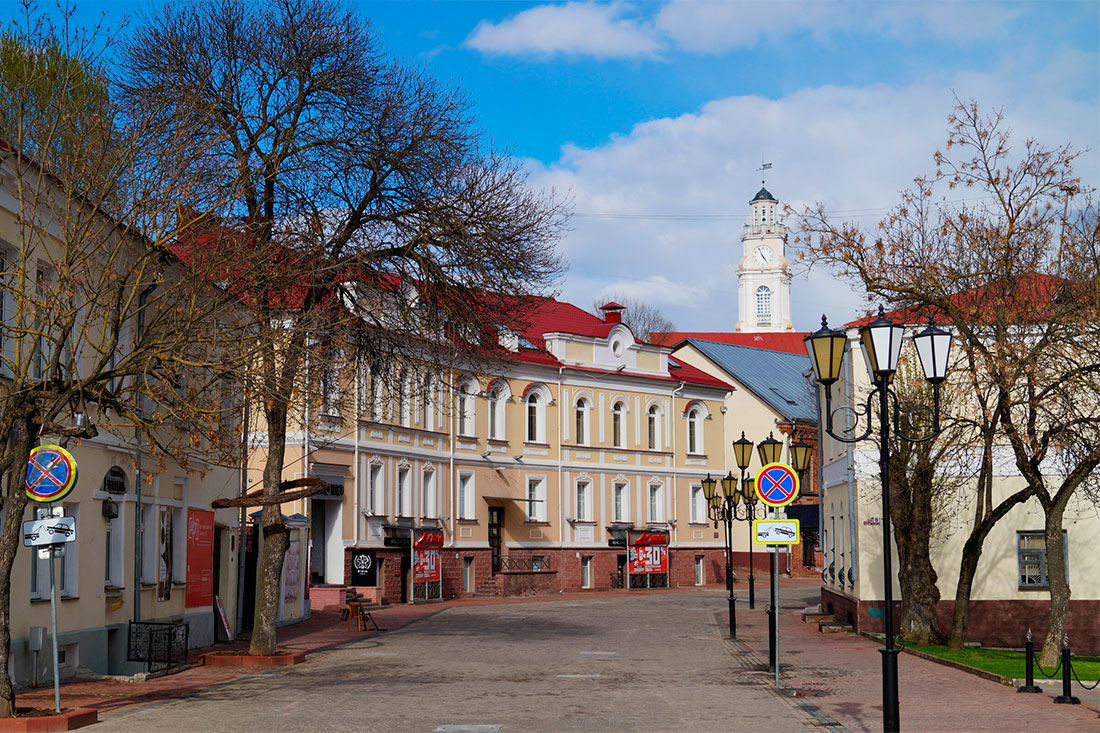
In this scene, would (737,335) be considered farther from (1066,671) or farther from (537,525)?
(1066,671)

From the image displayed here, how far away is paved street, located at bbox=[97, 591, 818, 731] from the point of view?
15383 millimetres

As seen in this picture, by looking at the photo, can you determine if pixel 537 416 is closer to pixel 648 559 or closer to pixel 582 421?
pixel 582 421

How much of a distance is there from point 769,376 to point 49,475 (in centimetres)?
5707

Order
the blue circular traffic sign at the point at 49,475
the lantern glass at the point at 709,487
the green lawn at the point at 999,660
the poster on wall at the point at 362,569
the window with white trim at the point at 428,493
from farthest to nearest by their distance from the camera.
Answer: the window with white trim at the point at 428,493 < the poster on wall at the point at 362,569 < the lantern glass at the point at 709,487 < the green lawn at the point at 999,660 < the blue circular traffic sign at the point at 49,475

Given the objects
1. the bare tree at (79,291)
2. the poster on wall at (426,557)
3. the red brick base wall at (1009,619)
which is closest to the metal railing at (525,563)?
the poster on wall at (426,557)

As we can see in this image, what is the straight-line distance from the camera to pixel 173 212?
52.7 feet

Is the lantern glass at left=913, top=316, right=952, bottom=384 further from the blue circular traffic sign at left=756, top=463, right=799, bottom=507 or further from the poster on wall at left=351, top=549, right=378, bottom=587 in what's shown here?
the poster on wall at left=351, top=549, right=378, bottom=587

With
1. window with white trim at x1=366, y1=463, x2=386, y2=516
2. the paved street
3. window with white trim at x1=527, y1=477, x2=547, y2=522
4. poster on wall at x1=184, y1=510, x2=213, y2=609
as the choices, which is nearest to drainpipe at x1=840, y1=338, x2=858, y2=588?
the paved street

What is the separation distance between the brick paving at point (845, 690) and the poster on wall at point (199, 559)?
3.62 feet

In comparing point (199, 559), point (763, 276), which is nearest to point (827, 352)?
point (199, 559)

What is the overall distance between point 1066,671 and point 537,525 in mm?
37203

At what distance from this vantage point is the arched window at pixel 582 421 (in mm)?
55406

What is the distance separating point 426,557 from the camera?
44188mm

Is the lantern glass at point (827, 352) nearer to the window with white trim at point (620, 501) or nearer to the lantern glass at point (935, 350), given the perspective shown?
the lantern glass at point (935, 350)
